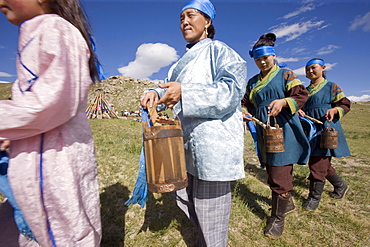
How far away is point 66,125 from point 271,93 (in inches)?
87.1

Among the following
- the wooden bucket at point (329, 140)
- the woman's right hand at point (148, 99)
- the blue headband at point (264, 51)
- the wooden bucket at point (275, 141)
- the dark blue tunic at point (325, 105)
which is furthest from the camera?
the dark blue tunic at point (325, 105)

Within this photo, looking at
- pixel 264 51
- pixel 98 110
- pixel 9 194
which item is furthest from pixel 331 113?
pixel 98 110

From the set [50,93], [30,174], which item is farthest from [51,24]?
[30,174]

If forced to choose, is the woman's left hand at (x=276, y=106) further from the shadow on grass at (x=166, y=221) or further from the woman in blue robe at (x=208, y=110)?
the shadow on grass at (x=166, y=221)

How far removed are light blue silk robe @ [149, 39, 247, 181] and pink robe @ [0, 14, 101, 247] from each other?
66 cm

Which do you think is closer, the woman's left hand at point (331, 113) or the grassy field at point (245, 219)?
the grassy field at point (245, 219)

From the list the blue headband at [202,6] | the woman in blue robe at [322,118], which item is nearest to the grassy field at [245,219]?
the woman in blue robe at [322,118]

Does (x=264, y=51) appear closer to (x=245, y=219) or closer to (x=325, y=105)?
(x=325, y=105)

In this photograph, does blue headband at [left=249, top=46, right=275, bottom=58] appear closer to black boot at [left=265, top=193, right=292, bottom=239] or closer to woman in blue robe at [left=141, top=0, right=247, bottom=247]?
woman in blue robe at [left=141, top=0, right=247, bottom=247]

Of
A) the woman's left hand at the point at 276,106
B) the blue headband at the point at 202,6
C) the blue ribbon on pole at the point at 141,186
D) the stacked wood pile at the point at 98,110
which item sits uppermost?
the stacked wood pile at the point at 98,110

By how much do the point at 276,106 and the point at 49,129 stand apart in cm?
209

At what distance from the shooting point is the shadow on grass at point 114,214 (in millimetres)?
2221

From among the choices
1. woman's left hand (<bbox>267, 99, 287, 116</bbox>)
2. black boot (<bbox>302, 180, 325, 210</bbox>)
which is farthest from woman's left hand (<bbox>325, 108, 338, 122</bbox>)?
woman's left hand (<bbox>267, 99, 287, 116</bbox>)

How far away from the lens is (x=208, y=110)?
1327 mm
